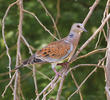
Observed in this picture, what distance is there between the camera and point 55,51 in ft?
10.0

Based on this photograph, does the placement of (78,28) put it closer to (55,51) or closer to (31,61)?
(55,51)

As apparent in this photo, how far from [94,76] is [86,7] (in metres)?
0.91

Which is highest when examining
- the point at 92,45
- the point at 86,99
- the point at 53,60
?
the point at 53,60

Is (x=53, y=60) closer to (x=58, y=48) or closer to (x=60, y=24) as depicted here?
(x=58, y=48)

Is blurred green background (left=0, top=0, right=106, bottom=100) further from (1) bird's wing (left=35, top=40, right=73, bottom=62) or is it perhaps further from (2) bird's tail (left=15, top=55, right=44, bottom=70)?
(2) bird's tail (left=15, top=55, right=44, bottom=70)

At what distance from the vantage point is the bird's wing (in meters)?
2.99

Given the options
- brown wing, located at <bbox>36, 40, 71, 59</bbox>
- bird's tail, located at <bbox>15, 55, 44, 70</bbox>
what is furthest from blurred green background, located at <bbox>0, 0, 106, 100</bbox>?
bird's tail, located at <bbox>15, 55, 44, 70</bbox>

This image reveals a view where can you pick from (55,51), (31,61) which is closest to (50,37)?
(55,51)

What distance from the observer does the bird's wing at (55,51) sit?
2994 millimetres

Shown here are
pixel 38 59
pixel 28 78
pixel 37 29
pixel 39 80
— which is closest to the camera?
pixel 38 59

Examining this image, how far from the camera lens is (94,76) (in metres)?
4.41

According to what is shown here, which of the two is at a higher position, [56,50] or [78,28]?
[78,28]

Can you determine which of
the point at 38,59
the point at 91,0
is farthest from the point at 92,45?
the point at 38,59

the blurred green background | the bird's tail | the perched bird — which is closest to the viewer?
the bird's tail
